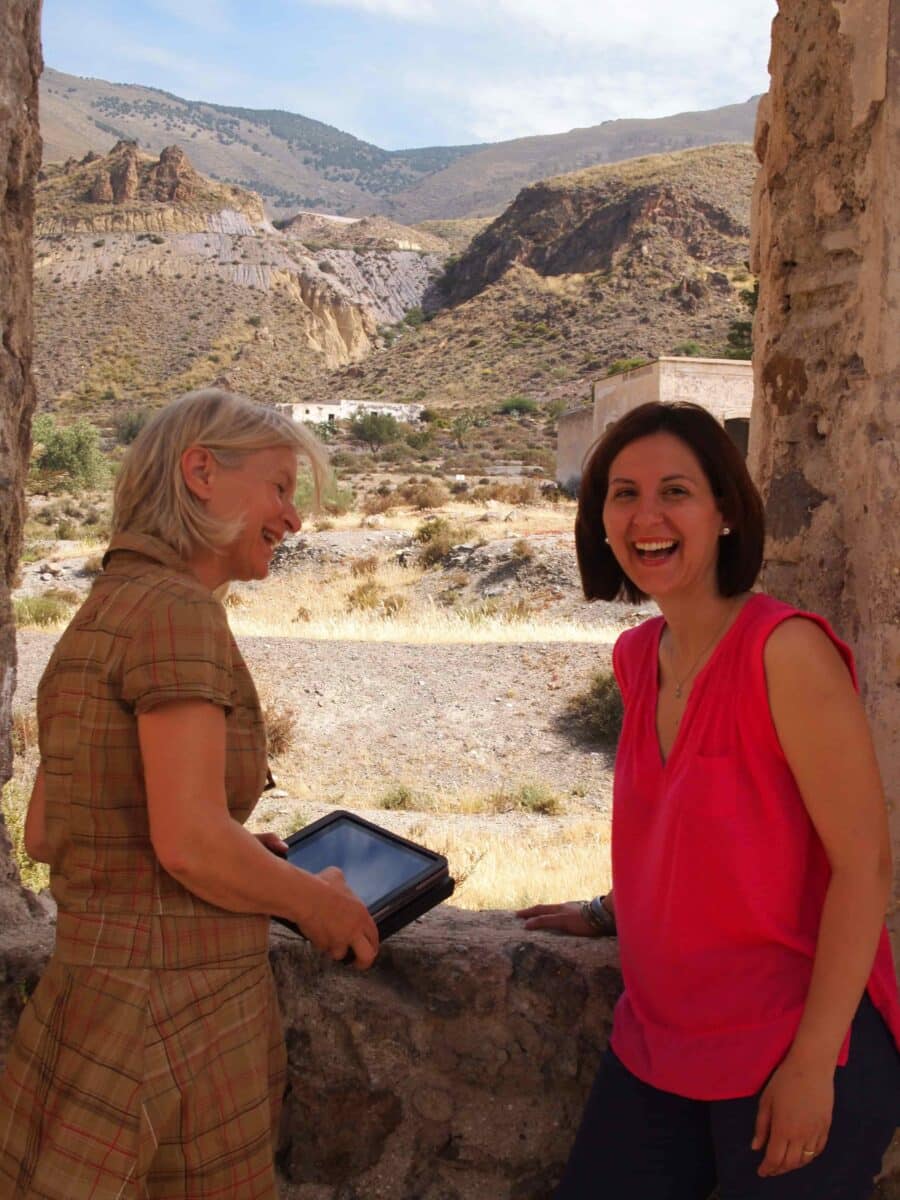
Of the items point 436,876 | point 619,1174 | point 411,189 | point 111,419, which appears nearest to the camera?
point 619,1174

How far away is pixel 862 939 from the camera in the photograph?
1.30 metres

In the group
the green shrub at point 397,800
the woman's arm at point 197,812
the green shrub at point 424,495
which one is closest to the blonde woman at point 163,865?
the woman's arm at point 197,812

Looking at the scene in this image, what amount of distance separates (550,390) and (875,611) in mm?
41809

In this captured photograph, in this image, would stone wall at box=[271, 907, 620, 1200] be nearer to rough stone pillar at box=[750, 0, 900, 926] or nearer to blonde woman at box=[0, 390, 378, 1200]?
blonde woman at box=[0, 390, 378, 1200]

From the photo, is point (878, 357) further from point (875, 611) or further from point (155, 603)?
point (155, 603)

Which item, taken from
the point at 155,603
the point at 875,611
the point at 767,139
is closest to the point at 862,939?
the point at 875,611

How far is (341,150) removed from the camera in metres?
159

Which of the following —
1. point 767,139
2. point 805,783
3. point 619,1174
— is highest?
point 767,139

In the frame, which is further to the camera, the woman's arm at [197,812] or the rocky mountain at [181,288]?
the rocky mountain at [181,288]

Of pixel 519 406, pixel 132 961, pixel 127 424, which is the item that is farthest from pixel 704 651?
pixel 519 406

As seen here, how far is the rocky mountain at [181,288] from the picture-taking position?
46.1 m

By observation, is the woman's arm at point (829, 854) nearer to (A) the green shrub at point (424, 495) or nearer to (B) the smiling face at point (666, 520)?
(B) the smiling face at point (666, 520)

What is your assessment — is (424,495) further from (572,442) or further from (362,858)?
(362,858)

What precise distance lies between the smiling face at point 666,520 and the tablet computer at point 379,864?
22.3 inches
